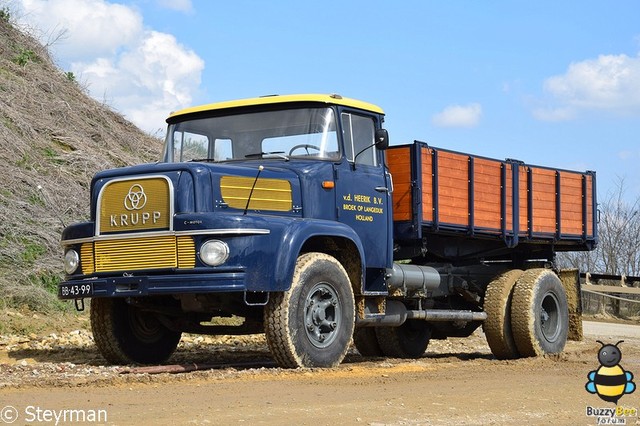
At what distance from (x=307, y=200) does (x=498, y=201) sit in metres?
3.87

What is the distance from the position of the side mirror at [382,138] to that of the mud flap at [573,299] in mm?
4760

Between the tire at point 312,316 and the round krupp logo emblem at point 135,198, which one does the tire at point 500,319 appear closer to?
the tire at point 312,316

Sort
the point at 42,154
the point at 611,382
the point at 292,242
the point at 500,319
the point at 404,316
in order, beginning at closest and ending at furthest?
the point at 611,382 → the point at 292,242 → the point at 404,316 → the point at 500,319 → the point at 42,154

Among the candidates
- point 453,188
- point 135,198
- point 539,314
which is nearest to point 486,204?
point 453,188

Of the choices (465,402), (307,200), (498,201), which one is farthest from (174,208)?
(498,201)

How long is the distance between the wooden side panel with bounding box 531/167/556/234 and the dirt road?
2649 millimetres

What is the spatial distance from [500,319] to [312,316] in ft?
12.7

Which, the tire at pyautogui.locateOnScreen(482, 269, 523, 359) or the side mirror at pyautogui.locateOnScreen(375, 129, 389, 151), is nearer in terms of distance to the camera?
the side mirror at pyautogui.locateOnScreen(375, 129, 389, 151)

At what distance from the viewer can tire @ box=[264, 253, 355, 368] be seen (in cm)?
978

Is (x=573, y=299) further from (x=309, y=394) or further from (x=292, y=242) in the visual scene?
(x=309, y=394)

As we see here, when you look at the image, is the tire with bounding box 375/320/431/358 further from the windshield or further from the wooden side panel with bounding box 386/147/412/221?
the windshield

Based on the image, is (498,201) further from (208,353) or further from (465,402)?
(465,402)

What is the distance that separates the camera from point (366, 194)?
Answer: 11.4m

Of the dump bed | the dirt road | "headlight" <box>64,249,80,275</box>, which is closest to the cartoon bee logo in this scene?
the dirt road
